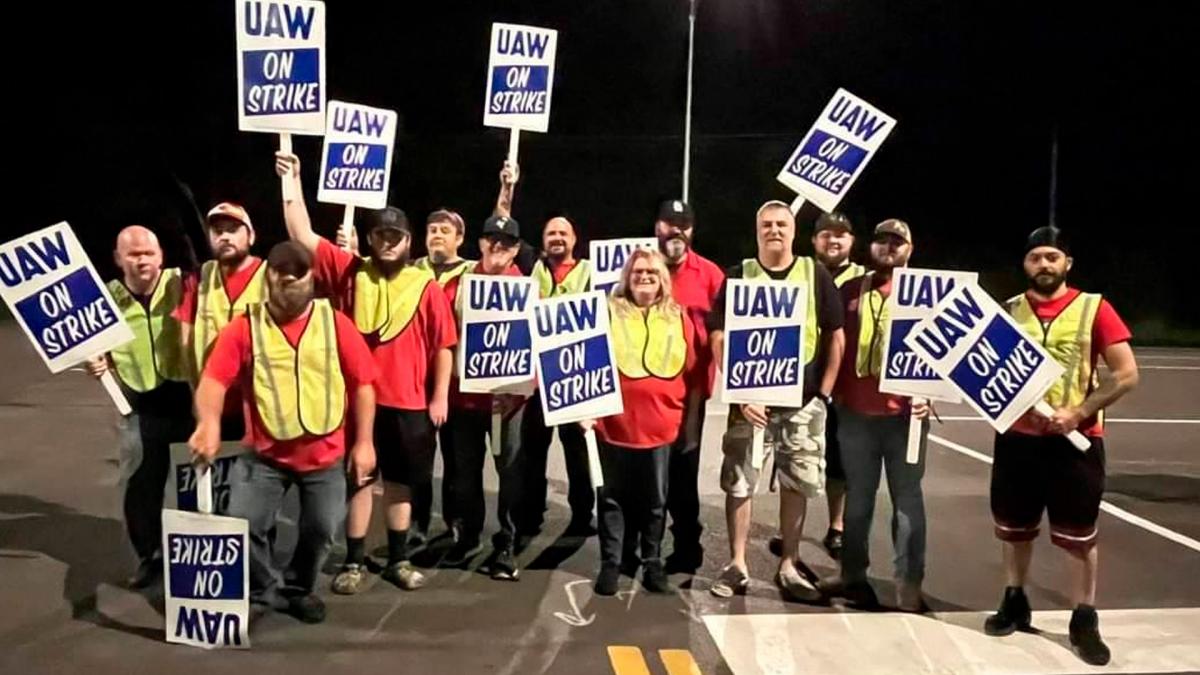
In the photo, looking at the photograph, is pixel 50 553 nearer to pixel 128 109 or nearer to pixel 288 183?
pixel 288 183

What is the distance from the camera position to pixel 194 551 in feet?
16.2

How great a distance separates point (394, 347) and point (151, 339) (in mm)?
1213

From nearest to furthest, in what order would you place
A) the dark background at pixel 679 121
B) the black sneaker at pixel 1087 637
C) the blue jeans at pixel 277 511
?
the black sneaker at pixel 1087 637, the blue jeans at pixel 277 511, the dark background at pixel 679 121

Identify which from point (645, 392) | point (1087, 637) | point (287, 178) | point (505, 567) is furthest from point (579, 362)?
point (1087, 637)

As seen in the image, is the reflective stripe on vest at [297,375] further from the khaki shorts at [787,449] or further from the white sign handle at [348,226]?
the khaki shorts at [787,449]

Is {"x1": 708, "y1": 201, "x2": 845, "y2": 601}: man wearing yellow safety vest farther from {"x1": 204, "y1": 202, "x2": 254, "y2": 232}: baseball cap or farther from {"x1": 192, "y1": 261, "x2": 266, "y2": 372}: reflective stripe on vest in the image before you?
{"x1": 204, "y1": 202, "x2": 254, "y2": 232}: baseball cap

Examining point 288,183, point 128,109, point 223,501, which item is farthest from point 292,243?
point 128,109

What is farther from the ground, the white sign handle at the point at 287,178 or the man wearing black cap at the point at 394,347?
the white sign handle at the point at 287,178

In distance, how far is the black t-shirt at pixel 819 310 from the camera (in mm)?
5680

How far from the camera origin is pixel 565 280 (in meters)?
6.93

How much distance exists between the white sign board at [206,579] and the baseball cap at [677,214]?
2894 millimetres

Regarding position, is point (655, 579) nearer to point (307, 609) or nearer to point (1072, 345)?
point (307, 609)

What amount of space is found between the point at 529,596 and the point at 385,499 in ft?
3.09

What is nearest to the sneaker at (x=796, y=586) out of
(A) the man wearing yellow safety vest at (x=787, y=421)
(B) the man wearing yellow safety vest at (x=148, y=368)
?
(A) the man wearing yellow safety vest at (x=787, y=421)
